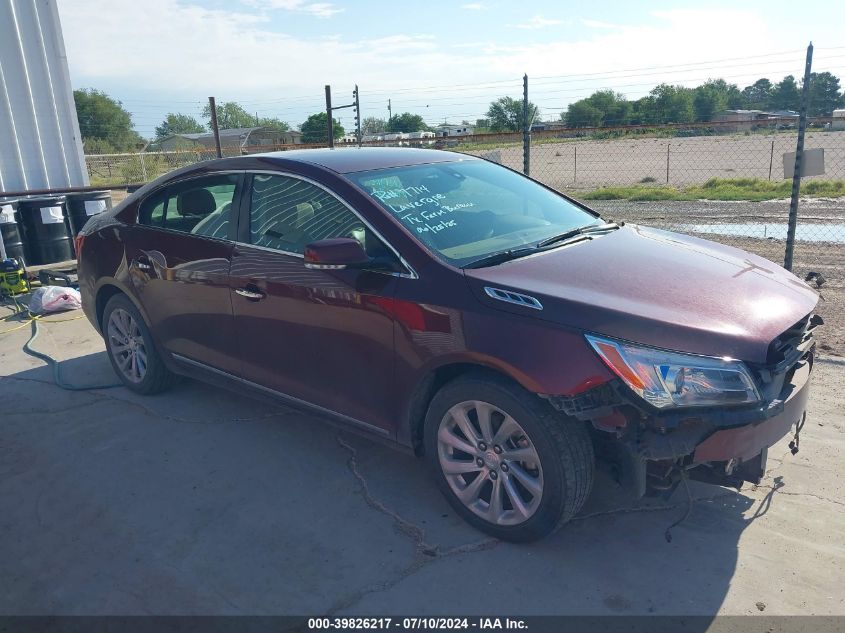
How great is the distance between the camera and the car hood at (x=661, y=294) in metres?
2.79

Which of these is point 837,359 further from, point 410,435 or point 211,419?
point 211,419

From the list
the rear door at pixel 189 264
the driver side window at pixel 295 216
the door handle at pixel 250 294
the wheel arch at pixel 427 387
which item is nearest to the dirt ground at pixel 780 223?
the wheel arch at pixel 427 387

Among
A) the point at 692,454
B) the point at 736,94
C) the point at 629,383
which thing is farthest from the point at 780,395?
the point at 736,94

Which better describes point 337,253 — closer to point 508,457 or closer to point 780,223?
point 508,457

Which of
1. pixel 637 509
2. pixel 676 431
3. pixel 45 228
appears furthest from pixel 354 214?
pixel 45 228

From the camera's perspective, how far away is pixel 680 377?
2729 millimetres

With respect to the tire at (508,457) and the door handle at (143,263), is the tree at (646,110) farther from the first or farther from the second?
the tire at (508,457)

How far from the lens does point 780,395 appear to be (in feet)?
9.55

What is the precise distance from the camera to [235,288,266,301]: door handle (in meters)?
3.96

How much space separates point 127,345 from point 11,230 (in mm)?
5183

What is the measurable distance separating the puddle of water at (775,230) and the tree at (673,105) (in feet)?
47.4

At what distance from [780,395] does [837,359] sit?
112 inches

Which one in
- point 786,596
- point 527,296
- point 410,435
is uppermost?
point 527,296

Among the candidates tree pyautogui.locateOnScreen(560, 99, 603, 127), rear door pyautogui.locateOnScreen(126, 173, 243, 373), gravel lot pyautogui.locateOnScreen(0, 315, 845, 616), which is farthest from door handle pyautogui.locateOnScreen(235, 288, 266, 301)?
tree pyautogui.locateOnScreen(560, 99, 603, 127)
